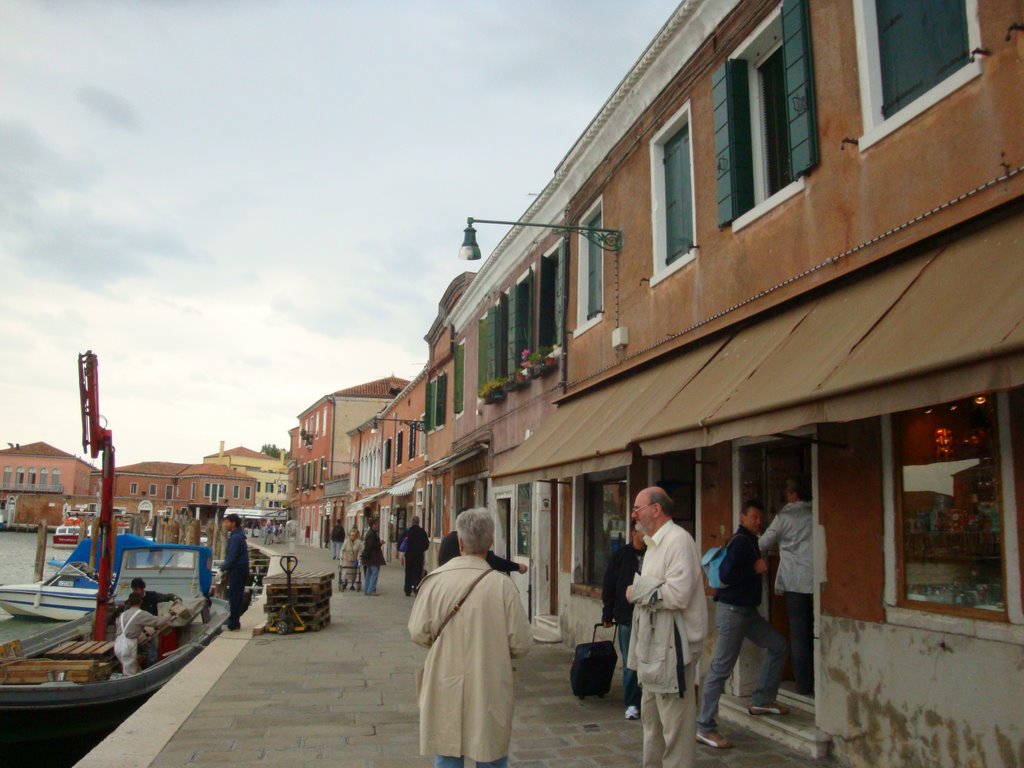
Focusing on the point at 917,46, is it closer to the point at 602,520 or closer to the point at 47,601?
the point at 602,520

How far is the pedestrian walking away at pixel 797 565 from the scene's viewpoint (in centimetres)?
644

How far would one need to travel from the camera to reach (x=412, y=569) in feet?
59.6

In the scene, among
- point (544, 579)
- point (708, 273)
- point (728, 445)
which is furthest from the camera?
point (544, 579)

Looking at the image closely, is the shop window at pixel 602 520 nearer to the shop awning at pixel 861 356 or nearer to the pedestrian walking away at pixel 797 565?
the shop awning at pixel 861 356

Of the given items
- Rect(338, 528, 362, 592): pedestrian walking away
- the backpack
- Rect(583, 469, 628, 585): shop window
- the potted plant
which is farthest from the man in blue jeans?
Rect(338, 528, 362, 592): pedestrian walking away

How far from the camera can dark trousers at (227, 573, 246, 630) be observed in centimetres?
1262

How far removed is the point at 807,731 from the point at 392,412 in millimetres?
30573

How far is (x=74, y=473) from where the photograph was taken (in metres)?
112

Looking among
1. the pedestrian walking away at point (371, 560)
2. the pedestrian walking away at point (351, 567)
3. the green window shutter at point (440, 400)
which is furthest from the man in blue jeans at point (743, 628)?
the green window shutter at point (440, 400)

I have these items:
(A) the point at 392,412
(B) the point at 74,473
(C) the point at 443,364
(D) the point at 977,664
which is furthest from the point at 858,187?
(B) the point at 74,473

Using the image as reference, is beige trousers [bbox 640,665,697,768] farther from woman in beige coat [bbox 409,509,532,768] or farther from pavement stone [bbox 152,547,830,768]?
woman in beige coat [bbox 409,509,532,768]

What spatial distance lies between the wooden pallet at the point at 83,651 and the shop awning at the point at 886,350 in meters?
7.48

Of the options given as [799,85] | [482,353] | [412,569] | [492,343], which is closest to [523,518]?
[492,343]

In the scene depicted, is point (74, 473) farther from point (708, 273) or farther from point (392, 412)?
point (708, 273)
